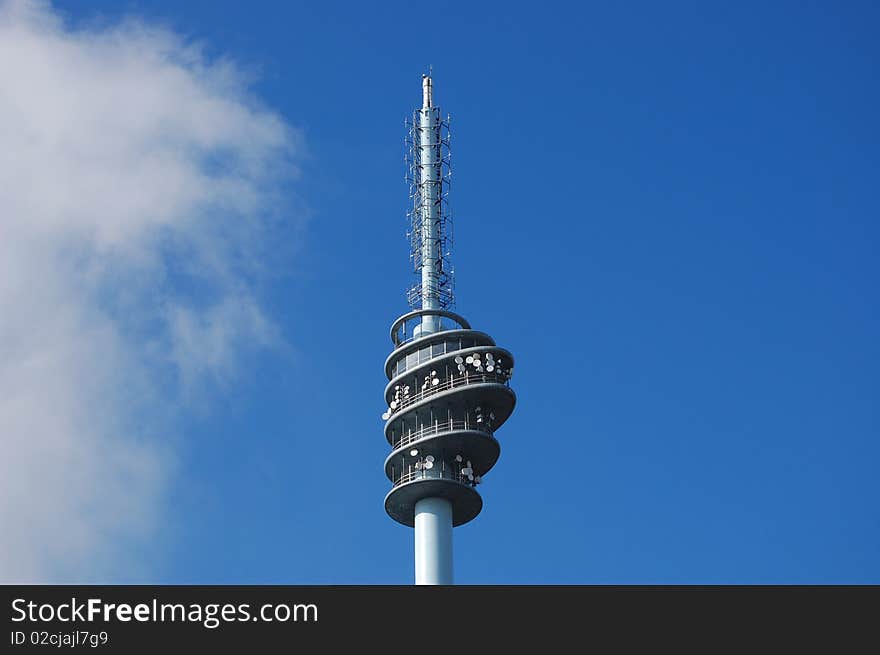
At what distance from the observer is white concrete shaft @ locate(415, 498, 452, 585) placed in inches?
3435

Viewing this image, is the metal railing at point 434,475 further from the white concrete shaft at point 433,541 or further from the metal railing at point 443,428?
the metal railing at point 443,428

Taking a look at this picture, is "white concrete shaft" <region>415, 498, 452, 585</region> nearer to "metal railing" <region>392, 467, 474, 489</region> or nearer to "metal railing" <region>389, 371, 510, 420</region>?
"metal railing" <region>392, 467, 474, 489</region>

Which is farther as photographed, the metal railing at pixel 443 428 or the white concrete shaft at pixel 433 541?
the metal railing at pixel 443 428

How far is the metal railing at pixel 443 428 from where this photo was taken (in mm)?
90562

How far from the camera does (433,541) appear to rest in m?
88.4

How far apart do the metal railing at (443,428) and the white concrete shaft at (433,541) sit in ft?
13.8
